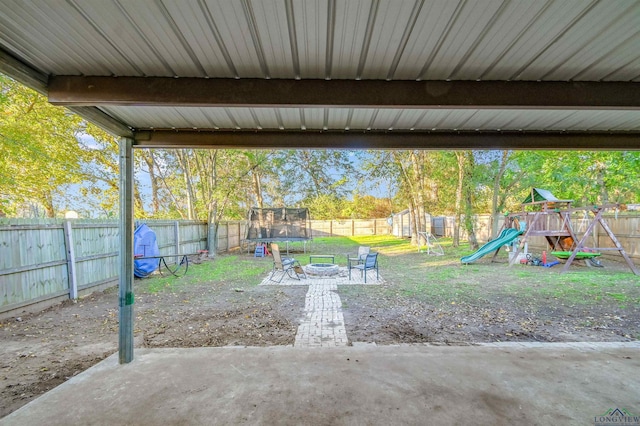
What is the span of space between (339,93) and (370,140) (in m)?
1.12

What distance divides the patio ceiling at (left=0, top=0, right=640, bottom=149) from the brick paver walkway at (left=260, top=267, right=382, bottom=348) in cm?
247

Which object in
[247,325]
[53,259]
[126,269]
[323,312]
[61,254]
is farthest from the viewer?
Answer: [61,254]

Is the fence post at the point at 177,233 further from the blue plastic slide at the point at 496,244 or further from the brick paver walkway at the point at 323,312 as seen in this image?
the blue plastic slide at the point at 496,244

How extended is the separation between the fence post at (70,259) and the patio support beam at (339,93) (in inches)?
177

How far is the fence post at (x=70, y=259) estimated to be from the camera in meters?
5.34

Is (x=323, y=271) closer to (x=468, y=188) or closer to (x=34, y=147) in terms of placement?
(x=468, y=188)

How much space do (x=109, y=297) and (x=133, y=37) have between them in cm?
562

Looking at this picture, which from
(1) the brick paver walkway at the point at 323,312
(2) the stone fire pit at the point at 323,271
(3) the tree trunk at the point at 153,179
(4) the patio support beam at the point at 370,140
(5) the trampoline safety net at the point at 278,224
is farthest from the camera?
(3) the tree trunk at the point at 153,179

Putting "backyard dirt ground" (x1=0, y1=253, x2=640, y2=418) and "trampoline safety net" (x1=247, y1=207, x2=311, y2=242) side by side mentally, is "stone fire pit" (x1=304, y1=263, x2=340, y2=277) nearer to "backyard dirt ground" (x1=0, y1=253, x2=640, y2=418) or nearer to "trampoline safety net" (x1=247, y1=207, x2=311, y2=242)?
"backyard dirt ground" (x1=0, y1=253, x2=640, y2=418)

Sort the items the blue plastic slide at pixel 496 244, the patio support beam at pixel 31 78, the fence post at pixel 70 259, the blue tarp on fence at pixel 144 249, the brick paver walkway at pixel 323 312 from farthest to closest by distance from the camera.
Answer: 1. the blue plastic slide at pixel 496 244
2. the blue tarp on fence at pixel 144 249
3. the fence post at pixel 70 259
4. the brick paver walkway at pixel 323 312
5. the patio support beam at pixel 31 78

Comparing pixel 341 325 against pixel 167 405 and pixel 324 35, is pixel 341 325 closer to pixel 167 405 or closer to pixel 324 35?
pixel 167 405

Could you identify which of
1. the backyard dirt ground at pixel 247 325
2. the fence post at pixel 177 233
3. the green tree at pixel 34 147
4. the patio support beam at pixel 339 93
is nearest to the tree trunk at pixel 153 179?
the green tree at pixel 34 147

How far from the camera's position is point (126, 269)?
2.76m

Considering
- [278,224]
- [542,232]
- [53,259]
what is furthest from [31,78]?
[278,224]
